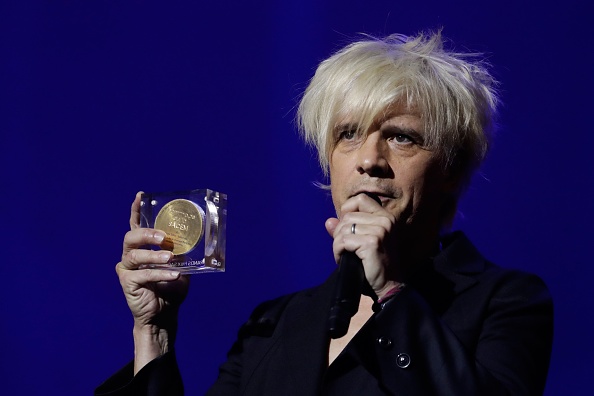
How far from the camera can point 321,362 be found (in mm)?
1552

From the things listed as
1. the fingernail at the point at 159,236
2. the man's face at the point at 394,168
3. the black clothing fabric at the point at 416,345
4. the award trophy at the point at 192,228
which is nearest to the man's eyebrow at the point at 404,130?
the man's face at the point at 394,168

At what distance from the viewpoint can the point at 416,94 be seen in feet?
5.37

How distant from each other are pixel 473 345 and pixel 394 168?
0.31m

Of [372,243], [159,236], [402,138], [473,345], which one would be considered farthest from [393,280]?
[159,236]

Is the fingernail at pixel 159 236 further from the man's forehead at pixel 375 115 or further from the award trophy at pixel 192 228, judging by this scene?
the man's forehead at pixel 375 115

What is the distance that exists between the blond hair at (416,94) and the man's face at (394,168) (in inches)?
0.8

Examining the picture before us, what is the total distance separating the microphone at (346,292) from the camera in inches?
47.1

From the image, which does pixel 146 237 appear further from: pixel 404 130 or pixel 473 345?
pixel 473 345

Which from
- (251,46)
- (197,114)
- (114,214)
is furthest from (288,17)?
(114,214)

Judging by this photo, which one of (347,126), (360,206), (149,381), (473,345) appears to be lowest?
(149,381)

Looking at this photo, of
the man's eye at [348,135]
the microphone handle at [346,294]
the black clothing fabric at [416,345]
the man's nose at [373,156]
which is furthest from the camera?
the man's eye at [348,135]

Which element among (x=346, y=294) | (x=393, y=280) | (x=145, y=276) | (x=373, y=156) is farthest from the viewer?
(x=145, y=276)

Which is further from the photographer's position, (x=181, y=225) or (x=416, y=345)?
(x=181, y=225)

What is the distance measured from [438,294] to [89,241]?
3.35 feet
